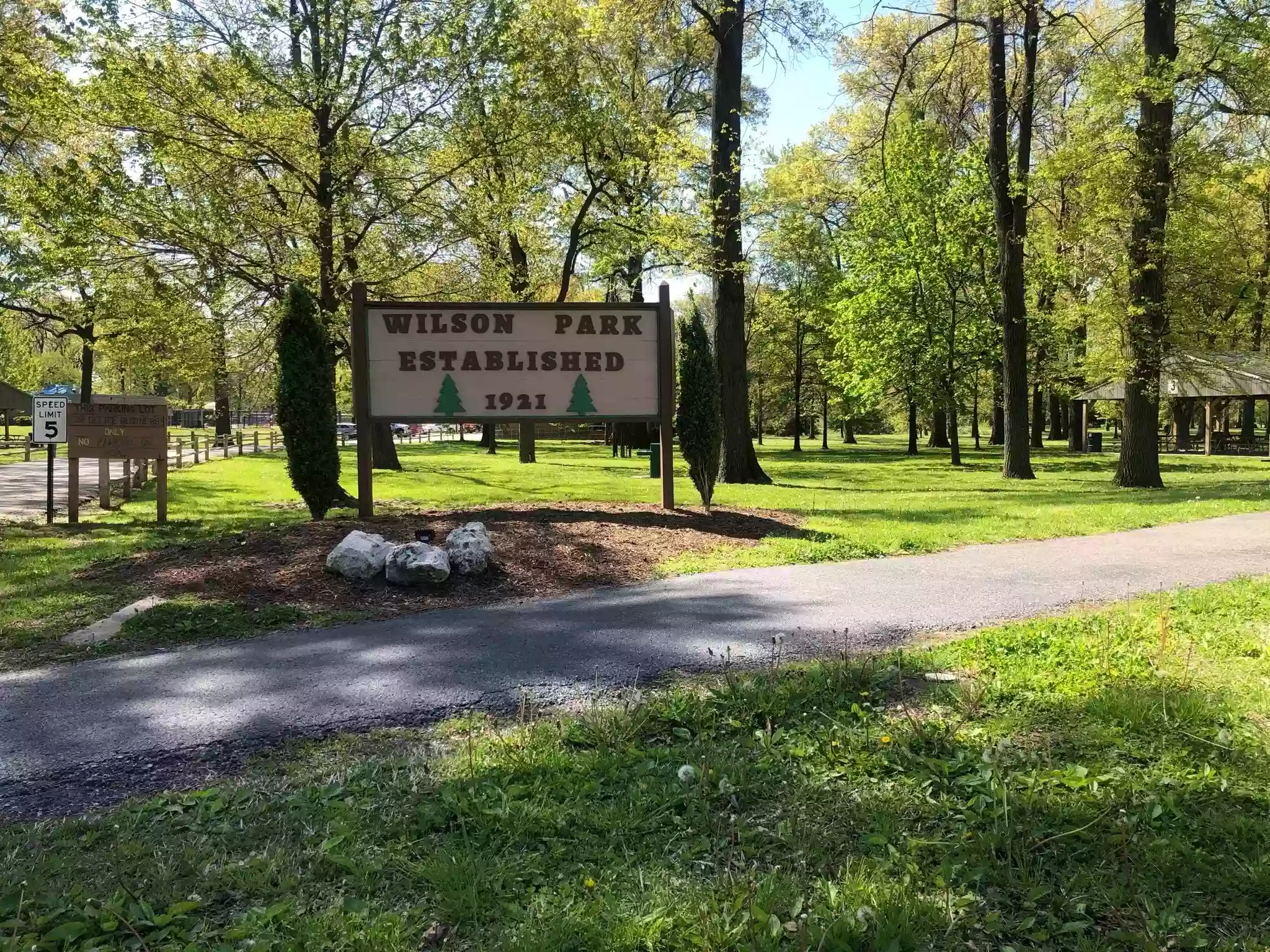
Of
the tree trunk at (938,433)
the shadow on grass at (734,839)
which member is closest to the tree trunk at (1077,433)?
the tree trunk at (938,433)

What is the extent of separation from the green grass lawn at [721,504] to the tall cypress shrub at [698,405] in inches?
51.9

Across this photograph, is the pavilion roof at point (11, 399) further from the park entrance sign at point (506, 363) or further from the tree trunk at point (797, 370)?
the tree trunk at point (797, 370)

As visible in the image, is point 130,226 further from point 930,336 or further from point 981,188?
point 981,188

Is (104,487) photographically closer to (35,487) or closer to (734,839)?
(35,487)

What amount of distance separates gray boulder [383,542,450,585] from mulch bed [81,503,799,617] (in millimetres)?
97

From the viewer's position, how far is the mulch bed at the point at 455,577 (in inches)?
277

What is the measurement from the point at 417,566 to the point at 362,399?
4.14 meters

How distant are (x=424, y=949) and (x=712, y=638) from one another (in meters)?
3.51

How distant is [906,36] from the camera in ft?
86.7

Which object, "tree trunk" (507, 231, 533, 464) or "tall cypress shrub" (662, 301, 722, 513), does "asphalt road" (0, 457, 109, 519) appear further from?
"tree trunk" (507, 231, 533, 464)

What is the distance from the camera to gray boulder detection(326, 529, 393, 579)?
7352 millimetres

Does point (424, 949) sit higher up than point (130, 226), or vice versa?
point (130, 226)

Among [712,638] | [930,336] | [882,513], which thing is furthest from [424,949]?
[930,336]

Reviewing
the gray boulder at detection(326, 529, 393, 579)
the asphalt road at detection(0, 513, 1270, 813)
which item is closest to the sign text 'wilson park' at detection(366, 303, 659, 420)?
the gray boulder at detection(326, 529, 393, 579)
